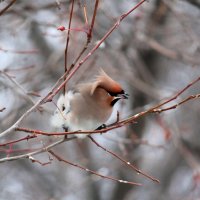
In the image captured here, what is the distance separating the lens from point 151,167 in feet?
30.2

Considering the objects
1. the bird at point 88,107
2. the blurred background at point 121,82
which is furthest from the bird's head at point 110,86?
the blurred background at point 121,82

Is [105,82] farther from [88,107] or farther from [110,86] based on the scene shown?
[88,107]

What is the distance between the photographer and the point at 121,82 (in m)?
Result: 8.72

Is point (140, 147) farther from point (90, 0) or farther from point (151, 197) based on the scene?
point (90, 0)

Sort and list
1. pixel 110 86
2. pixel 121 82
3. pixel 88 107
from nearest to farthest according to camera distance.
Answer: pixel 110 86, pixel 88 107, pixel 121 82

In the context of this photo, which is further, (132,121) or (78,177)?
(78,177)

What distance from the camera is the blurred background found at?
223 inches

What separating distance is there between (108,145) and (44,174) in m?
1.23

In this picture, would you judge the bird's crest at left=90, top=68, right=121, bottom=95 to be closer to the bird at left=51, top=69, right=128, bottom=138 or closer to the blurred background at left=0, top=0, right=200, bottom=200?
the bird at left=51, top=69, right=128, bottom=138

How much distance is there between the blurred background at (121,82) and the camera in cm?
568

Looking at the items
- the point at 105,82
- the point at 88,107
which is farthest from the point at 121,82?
the point at 105,82

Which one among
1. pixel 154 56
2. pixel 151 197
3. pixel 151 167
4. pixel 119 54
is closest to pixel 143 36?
pixel 119 54

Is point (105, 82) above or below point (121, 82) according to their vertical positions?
below

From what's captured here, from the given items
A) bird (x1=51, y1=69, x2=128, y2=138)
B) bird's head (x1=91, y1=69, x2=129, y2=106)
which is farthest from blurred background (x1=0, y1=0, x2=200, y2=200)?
bird's head (x1=91, y1=69, x2=129, y2=106)
